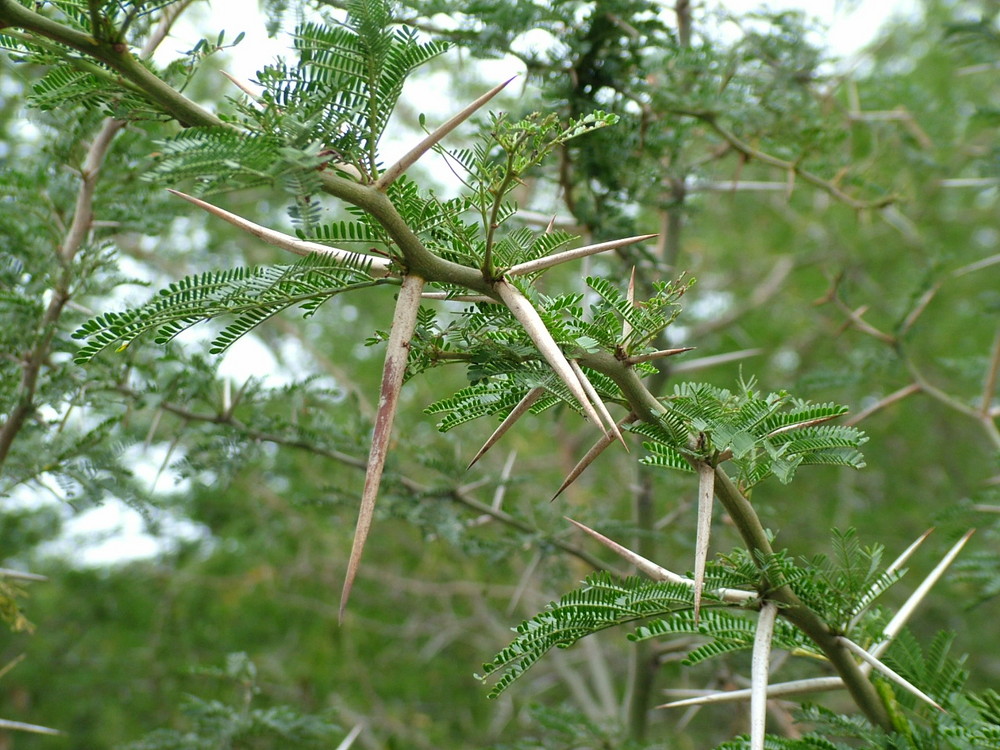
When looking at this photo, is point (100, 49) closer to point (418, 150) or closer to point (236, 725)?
point (418, 150)

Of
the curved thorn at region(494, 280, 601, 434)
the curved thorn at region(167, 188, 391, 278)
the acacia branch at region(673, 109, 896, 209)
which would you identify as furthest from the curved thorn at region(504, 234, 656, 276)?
the acacia branch at region(673, 109, 896, 209)

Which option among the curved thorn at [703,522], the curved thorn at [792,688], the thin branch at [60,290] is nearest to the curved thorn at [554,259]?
the curved thorn at [703,522]

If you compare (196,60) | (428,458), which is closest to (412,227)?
(196,60)

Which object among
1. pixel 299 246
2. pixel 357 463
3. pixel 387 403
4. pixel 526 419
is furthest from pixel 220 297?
pixel 526 419

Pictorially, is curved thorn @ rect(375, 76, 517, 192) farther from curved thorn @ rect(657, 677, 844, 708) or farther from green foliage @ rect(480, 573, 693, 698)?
curved thorn @ rect(657, 677, 844, 708)

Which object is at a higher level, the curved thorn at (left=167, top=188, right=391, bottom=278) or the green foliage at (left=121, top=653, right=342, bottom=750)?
the curved thorn at (left=167, top=188, right=391, bottom=278)
